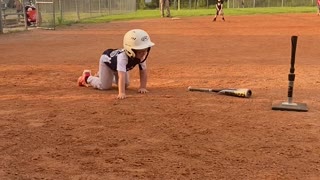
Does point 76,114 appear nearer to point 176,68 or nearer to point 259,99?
point 259,99

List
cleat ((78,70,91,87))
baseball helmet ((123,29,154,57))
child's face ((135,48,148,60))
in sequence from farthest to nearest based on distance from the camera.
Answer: cleat ((78,70,91,87)), child's face ((135,48,148,60)), baseball helmet ((123,29,154,57))

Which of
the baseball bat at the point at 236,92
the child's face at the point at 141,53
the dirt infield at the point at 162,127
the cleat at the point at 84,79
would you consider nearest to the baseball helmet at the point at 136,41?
the child's face at the point at 141,53

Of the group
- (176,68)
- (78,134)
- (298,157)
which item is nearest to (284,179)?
(298,157)

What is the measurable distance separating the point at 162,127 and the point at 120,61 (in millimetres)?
2078

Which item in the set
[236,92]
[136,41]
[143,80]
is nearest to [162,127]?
[136,41]

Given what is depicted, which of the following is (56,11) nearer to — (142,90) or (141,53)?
(142,90)

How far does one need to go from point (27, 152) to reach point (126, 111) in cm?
193

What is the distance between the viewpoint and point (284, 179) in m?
4.05

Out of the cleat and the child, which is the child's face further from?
the cleat

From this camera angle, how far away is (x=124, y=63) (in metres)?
7.45

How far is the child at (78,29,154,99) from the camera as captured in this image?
7.22 m

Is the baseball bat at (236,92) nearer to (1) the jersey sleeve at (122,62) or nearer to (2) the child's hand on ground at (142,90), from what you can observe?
(2) the child's hand on ground at (142,90)

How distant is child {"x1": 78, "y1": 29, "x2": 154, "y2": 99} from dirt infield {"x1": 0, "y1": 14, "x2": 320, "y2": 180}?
0.20 m

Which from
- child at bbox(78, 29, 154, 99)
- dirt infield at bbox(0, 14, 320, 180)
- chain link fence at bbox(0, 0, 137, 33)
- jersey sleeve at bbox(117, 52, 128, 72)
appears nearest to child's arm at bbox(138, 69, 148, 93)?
child at bbox(78, 29, 154, 99)
